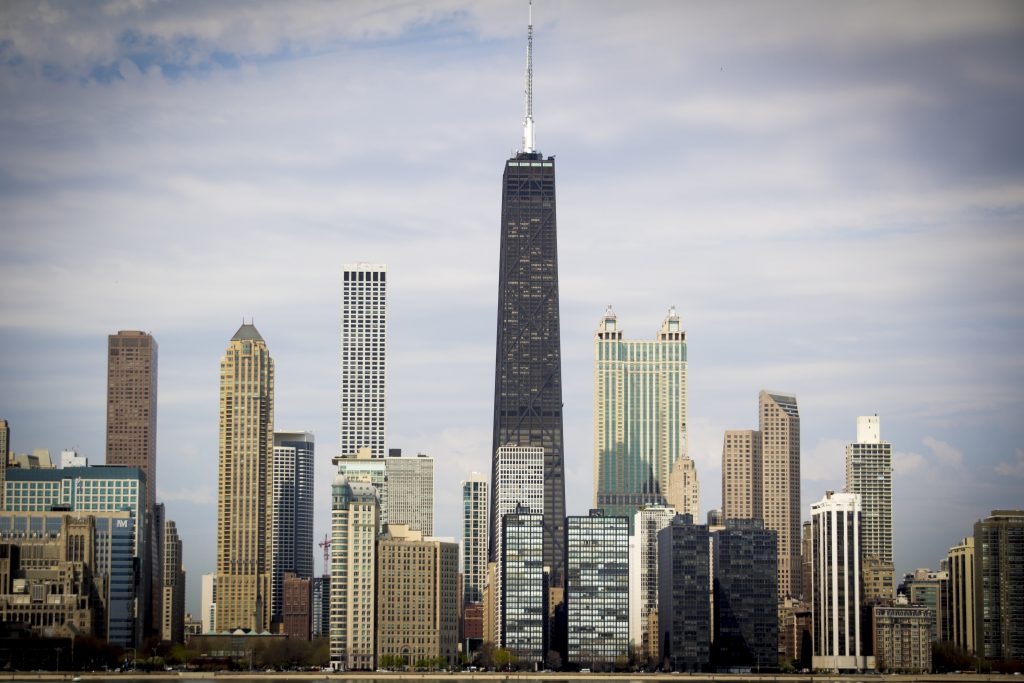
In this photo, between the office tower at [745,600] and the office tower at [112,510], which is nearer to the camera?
the office tower at [745,600]

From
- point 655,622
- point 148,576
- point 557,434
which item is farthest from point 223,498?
point 655,622

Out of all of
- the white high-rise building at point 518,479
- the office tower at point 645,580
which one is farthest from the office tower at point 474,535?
the office tower at point 645,580

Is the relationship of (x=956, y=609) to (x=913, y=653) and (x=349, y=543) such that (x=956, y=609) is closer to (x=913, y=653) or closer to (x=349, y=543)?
(x=913, y=653)

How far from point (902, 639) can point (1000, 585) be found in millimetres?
10232

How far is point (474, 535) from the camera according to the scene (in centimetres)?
17350

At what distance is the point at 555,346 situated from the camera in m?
188

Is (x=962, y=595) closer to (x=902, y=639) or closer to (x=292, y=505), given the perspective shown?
(x=902, y=639)

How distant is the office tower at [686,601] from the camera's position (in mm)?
133250

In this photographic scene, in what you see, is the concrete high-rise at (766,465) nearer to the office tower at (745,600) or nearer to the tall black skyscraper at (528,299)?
the tall black skyscraper at (528,299)

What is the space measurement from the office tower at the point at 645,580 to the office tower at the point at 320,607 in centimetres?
2774

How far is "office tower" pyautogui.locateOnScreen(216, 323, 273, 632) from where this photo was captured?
16588 centimetres

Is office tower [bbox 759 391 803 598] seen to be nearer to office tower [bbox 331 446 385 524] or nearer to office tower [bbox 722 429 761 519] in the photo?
office tower [bbox 722 429 761 519]

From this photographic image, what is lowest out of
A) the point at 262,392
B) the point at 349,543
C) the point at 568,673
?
Result: the point at 568,673

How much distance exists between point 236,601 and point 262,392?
2130cm
